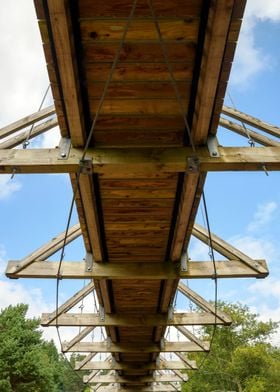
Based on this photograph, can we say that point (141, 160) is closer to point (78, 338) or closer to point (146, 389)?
point (78, 338)

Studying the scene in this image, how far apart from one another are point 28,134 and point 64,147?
43cm

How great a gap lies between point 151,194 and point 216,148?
0.97 metres

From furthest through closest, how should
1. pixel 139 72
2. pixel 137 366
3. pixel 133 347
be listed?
1. pixel 137 366
2. pixel 133 347
3. pixel 139 72

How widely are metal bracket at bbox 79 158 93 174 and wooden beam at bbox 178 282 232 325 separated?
4310 mm

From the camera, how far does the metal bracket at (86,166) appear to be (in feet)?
10.8

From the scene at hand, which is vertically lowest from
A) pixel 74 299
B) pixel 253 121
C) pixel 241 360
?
pixel 74 299

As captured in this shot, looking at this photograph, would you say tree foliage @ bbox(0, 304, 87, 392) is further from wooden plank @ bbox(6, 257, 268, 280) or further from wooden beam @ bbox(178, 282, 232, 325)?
wooden plank @ bbox(6, 257, 268, 280)

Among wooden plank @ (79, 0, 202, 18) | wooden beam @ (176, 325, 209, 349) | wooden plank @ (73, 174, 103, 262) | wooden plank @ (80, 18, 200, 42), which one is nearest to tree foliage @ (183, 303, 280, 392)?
wooden beam @ (176, 325, 209, 349)

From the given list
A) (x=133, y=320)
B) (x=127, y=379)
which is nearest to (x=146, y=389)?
(x=127, y=379)

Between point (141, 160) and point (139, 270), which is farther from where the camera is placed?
point (139, 270)

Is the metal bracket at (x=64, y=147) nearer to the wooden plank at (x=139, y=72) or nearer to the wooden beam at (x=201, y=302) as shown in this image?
the wooden plank at (x=139, y=72)

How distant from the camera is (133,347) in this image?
946cm

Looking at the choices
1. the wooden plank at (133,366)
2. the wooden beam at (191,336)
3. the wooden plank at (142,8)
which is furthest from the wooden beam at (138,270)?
the wooden plank at (133,366)

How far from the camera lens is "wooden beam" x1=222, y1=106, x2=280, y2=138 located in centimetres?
362
